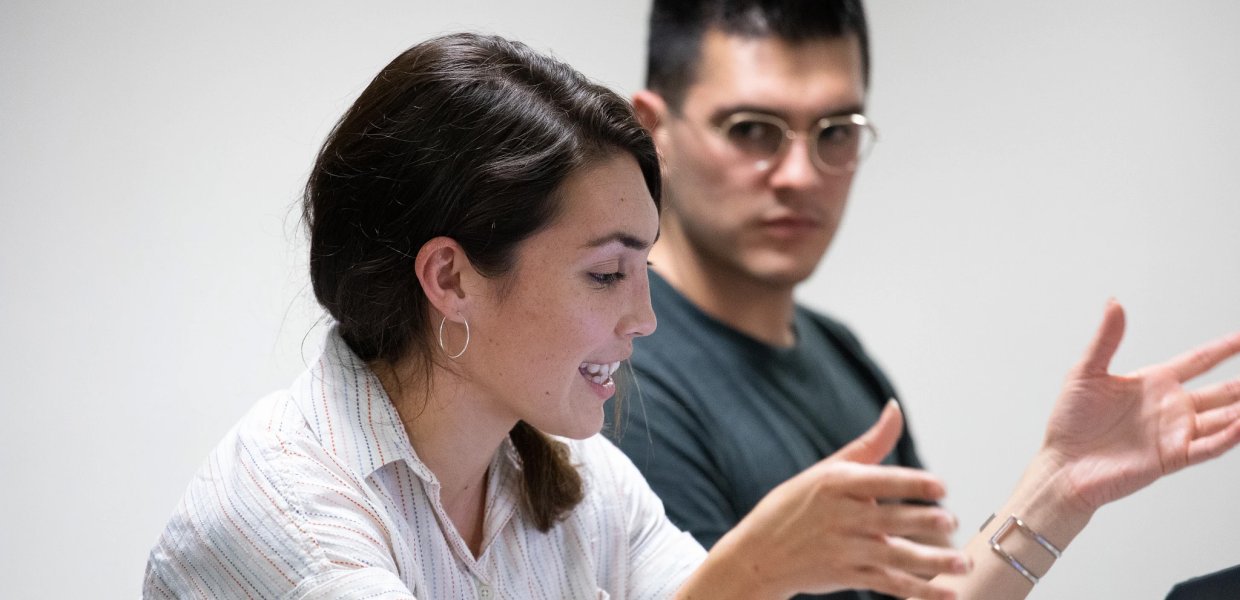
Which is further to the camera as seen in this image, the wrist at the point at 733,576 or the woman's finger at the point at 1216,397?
the woman's finger at the point at 1216,397

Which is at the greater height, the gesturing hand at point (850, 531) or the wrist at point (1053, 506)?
the gesturing hand at point (850, 531)

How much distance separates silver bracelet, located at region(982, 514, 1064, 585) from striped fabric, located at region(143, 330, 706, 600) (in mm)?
402

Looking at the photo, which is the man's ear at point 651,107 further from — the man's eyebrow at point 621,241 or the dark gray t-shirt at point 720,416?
the man's eyebrow at point 621,241

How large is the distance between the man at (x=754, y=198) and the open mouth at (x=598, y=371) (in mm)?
450

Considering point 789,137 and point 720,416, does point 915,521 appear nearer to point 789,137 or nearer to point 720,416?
point 720,416

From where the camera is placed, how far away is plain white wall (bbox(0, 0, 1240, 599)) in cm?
166

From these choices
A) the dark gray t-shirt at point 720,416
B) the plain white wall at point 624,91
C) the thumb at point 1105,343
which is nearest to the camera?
the thumb at point 1105,343

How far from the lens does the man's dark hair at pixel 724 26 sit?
5.76ft

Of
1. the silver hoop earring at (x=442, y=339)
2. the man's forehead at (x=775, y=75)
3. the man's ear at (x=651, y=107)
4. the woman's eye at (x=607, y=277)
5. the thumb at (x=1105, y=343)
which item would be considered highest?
the man's forehead at (x=775, y=75)

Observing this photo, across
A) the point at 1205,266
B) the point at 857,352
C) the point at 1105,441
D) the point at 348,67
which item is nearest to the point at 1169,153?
the point at 1205,266

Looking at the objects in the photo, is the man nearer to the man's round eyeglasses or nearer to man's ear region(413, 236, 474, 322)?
the man's round eyeglasses

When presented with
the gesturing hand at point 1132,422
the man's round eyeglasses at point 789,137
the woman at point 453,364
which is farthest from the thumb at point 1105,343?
the man's round eyeglasses at point 789,137

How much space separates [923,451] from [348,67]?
1454 mm

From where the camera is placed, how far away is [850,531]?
1.00 metres
